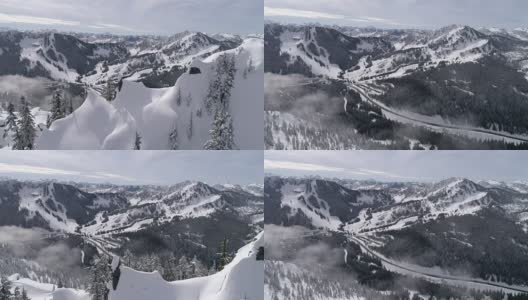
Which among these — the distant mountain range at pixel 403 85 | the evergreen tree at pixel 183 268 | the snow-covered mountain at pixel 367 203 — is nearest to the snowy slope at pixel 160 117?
the distant mountain range at pixel 403 85

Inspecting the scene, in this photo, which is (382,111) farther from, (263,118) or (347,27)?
(263,118)

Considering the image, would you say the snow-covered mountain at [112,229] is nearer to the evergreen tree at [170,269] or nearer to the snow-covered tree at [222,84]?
the evergreen tree at [170,269]

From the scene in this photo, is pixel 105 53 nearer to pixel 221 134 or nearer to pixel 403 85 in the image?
pixel 221 134

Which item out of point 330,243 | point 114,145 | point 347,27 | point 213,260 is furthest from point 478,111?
point 114,145

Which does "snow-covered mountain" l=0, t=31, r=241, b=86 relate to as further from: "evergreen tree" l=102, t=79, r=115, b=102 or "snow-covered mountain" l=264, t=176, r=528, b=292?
"snow-covered mountain" l=264, t=176, r=528, b=292

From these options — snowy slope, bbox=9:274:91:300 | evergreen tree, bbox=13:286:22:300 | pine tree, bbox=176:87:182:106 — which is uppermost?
pine tree, bbox=176:87:182:106

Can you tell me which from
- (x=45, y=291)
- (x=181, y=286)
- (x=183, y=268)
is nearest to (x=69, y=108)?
(x=45, y=291)

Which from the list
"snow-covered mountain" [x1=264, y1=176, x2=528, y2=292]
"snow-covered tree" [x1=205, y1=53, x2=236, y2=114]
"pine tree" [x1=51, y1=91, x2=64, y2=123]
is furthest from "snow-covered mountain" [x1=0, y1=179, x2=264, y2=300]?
"snow-covered tree" [x1=205, y1=53, x2=236, y2=114]
